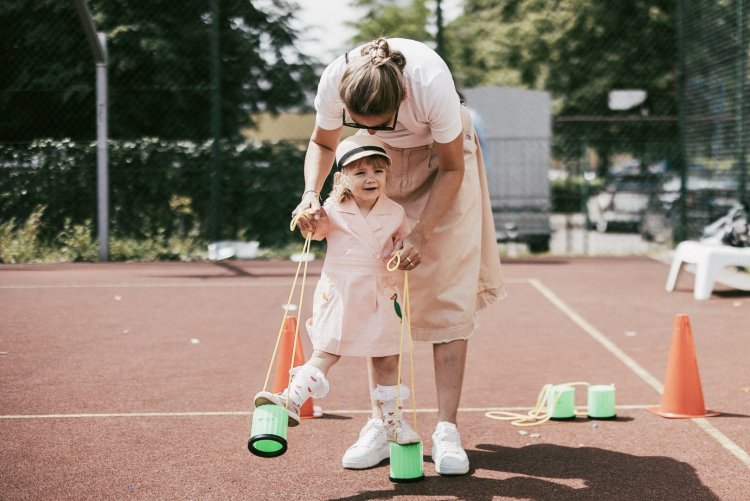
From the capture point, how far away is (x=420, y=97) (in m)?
3.79

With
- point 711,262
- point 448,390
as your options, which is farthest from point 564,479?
point 711,262

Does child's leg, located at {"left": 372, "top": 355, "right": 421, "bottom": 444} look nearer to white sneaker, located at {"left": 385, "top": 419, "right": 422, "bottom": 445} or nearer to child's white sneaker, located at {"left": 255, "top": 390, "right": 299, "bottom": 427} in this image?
white sneaker, located at {"left": 385, "top": 419, "right": 422, "bottom": 445}

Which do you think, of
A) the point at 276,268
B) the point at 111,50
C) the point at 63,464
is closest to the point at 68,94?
the point at 111,50

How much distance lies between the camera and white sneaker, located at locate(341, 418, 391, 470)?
406cm

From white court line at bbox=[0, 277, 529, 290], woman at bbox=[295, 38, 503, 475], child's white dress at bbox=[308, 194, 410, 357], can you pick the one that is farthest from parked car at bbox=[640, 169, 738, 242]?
child's white dress at bbox=[308, 194, 410, 357]

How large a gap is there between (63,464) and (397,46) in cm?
216

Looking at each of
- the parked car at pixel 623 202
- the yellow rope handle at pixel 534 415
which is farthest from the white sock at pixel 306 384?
the parked car at pixel 623 202

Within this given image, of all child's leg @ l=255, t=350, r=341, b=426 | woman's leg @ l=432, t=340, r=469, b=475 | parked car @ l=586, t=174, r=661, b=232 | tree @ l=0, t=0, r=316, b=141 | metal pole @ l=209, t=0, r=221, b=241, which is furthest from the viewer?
parked car @ l=586, t=174, r=661, b=232

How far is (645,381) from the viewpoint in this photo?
577cm

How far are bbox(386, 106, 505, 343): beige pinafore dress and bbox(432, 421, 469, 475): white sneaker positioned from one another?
1.23 ft

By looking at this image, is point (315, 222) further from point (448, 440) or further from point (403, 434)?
point (448, 440)

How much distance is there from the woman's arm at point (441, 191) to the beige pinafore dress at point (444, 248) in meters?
0.13

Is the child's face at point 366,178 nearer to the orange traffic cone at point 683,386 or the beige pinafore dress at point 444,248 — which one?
the beige pinafore dress at point 444,248

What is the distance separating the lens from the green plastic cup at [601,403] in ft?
15.9
